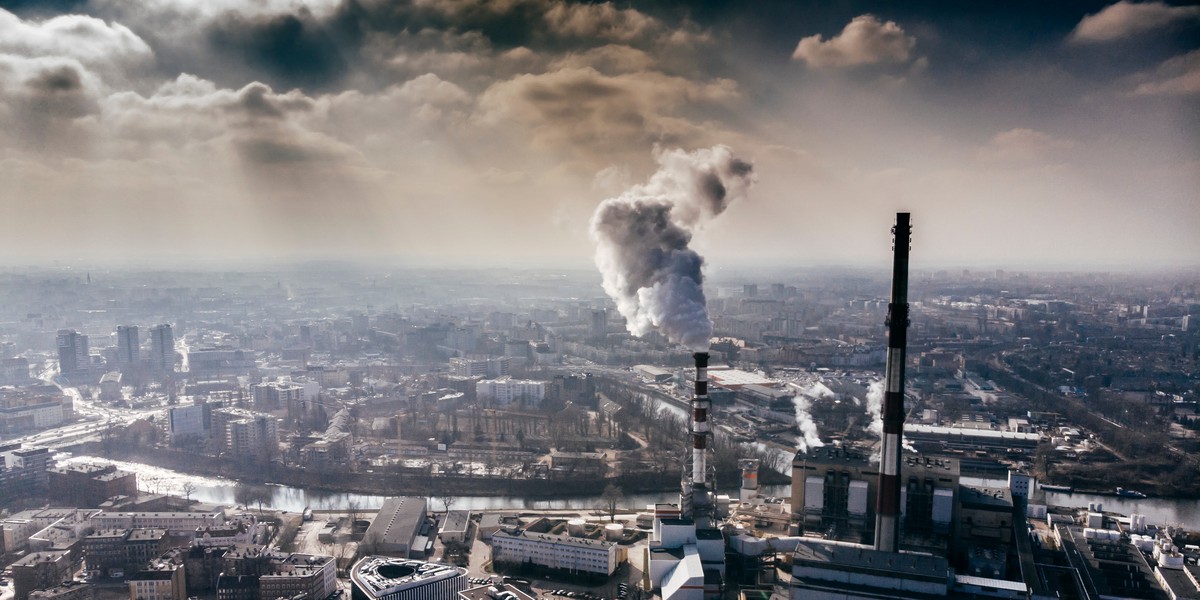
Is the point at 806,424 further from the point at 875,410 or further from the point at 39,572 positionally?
the point at 39,572

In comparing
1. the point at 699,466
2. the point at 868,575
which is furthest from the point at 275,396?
the point at 868,575

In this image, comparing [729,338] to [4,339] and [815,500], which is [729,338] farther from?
[4,339]

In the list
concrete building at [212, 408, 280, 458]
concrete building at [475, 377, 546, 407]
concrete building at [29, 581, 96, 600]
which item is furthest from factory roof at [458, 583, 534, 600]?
concrete building at [475, 377, 546, 407]

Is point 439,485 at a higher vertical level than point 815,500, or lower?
lower

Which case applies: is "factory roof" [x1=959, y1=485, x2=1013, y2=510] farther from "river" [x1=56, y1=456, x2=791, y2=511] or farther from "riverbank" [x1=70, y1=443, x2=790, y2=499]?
"riverbank" [x1=70, y1=443, x2=790, y2=499]

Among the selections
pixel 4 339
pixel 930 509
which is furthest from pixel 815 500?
pixel 4 339

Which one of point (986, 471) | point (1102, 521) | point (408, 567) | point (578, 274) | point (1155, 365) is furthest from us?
point (578, 274)

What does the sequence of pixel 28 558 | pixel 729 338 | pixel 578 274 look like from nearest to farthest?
pixel 28 558 → pixel 729 338 → pixel 578 274

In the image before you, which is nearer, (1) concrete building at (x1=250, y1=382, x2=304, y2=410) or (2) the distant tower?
(1) concrete building at (x1=250, y1=382, x2=304, y2=410)
